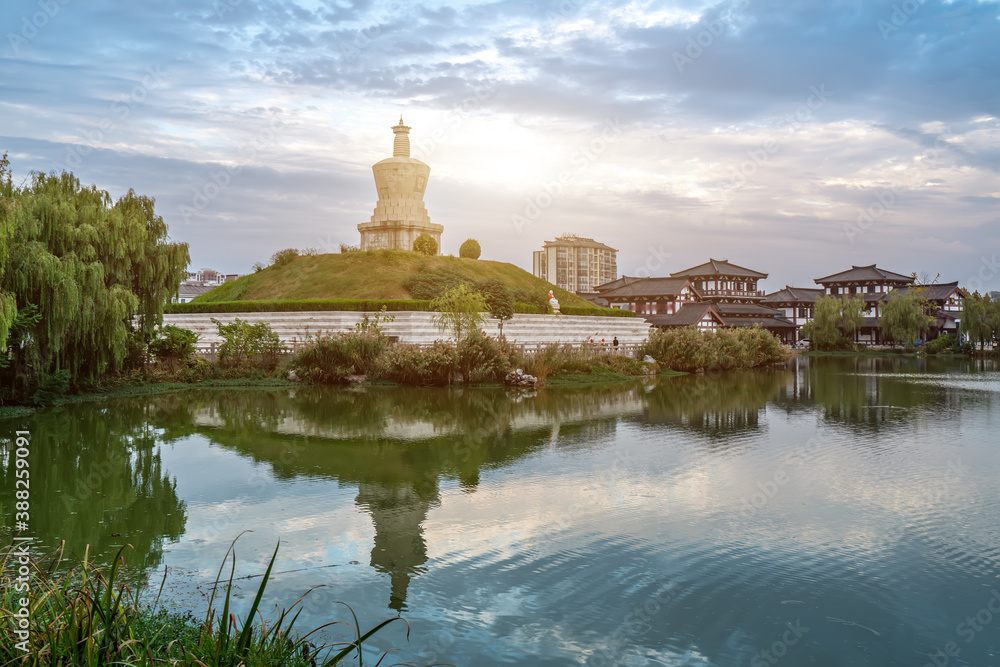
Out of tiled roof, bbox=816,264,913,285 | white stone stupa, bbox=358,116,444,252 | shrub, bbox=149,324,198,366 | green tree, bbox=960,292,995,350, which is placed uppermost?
white stone stupa, bbox=358,116,444,252

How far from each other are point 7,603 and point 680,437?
13.9 metres

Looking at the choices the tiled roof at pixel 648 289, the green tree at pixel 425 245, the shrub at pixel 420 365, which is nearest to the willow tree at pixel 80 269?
the shrub at pixel 420 365

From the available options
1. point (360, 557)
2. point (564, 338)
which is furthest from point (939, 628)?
point (564, 338)

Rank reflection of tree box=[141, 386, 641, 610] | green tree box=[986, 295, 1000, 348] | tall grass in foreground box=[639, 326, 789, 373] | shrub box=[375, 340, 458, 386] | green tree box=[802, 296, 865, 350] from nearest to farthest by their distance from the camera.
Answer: reflection of tree box=[141, 386, 641, 610] → shrub box=[375, 340, 458, 386] → tall grass in foreground box=[639, 326, 789, 373] → green tree box=[986, 295, 1000, 348] → green tree box=[802, 296, 865, 350]

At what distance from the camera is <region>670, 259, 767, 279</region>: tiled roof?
242ft

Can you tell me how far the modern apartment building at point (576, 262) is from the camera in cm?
13162

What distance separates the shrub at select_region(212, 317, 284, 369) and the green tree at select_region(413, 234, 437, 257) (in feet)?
75.5

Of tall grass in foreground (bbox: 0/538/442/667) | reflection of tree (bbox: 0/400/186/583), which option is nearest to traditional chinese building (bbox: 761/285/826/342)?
reflection of tree (bbox: 0/400/186/583)

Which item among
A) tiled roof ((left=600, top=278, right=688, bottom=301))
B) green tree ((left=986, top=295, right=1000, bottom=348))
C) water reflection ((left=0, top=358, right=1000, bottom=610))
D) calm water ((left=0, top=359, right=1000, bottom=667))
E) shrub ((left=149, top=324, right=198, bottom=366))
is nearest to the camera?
calm water ((left=0, top=359, right=1000, bottom=667))

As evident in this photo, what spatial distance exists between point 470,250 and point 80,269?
37645mm

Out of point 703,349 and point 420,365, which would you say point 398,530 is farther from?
point 703,349

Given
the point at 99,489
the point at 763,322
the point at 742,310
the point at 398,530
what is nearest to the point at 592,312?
the point at 742,310

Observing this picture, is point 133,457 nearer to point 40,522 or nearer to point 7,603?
point 40,522

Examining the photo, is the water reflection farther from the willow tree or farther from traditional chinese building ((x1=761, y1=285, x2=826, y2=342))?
traditional chinese building ((x1=761, y1=285, x2=826, y2=342))
